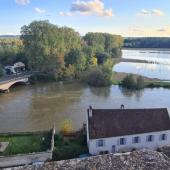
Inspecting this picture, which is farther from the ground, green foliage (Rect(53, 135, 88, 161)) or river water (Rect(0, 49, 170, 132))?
green foliage (Rect(53, 135, 88, 161))

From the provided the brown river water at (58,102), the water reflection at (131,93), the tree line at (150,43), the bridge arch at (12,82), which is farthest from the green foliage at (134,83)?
the tree line at (150,43)

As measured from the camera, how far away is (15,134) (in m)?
27.9

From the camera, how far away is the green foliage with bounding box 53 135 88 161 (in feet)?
76.8

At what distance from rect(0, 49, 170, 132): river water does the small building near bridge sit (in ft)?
23.9

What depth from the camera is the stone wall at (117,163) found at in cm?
1279

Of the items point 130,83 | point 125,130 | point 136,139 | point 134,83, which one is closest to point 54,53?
point 130,83

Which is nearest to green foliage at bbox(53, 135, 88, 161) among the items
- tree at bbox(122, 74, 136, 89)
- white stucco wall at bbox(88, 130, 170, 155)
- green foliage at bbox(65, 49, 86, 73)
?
white stucco wall at bbox(88, 130, 170, 155)

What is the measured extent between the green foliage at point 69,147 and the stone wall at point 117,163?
1017 cm

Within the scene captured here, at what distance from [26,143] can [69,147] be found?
4065mm

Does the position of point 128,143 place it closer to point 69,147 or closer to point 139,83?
point 69,147

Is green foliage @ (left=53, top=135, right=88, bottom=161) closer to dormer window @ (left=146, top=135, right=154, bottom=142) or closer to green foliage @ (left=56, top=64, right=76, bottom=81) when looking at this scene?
dormer window @ (left=146, top=135, right=154, bottom=142)

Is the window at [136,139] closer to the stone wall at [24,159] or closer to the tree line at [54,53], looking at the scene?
the stone wall at [24,159]

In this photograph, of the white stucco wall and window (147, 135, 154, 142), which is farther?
window (147, 135, 154, 142)

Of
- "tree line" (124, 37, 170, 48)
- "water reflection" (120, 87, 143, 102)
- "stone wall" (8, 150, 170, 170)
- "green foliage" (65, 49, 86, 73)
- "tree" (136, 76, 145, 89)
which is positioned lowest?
"tree line" (124, 37, 170, 48)
